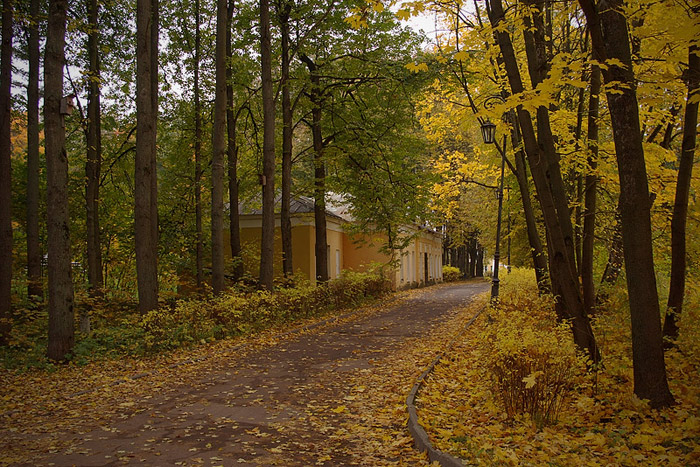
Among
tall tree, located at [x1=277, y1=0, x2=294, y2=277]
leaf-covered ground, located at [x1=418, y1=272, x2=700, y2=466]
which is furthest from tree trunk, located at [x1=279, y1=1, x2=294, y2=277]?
leaf-covered ground, located at [x1=418, y1=272, x2=700, y2=466]

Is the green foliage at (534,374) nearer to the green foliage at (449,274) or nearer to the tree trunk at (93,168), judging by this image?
→ the tree trunk at (93,168)

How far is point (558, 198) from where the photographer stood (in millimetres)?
8344

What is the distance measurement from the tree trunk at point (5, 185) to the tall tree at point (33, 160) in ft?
5.29

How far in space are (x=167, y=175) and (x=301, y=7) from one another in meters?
9.93

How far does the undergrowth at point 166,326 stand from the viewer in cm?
1098

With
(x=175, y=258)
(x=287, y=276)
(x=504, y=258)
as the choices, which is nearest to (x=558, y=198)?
(x=287, y=276)

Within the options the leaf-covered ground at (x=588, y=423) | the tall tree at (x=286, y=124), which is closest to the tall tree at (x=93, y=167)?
the tall tree at (x=286, y=124)

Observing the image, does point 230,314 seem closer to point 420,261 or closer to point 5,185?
point 5,185

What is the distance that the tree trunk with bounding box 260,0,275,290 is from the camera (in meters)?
15.7

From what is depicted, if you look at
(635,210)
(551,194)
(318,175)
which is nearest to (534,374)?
(635,210)

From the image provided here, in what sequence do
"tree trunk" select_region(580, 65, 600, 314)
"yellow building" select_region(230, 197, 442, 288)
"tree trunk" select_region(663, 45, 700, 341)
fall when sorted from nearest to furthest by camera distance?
"tree trunk" select_region(663, 45, 700, 341) < "tree trunk" select_region(580, 65, 600, 314) < "yellow building" select_region(230, 197, 442, 288)

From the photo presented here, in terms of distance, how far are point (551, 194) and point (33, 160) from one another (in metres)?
14.7

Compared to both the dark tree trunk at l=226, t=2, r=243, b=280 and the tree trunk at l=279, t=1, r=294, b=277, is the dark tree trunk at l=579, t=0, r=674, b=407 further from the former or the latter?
the dark tree trunk at l=226, t=2, r=243, b=280

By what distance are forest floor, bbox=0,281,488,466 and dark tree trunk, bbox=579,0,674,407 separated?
8.03ft
